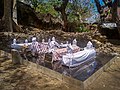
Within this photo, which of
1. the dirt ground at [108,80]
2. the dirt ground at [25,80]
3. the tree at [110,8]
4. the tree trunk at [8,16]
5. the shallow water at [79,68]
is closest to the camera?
the dirt ground at [25,80]

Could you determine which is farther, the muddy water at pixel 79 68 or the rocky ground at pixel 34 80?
the muddy water at pixel 79 68

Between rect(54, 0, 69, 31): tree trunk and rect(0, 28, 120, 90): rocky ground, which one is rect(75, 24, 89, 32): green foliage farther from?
rect(0, 28, 120, 90): rocky ground

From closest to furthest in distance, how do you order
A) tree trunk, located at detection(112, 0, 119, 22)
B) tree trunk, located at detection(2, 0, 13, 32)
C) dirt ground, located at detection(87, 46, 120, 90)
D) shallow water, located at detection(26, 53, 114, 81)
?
dirt ground, located at detection(87, 46, 120, 90)
shallow water, located at detection(26, 53, 114, 81)
tree trunk, located at detection(2, 0, 13, 32)
tree trunk, located at detection(112, 0, 119, 22)

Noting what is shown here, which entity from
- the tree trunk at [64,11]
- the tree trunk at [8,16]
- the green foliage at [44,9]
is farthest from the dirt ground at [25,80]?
the green foliage at [44,9]

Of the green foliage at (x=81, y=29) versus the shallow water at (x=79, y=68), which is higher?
the green foliage at (x=81, y=29)

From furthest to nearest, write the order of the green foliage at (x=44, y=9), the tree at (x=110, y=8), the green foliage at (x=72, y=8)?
the green foliage at (x=44, y=9) < the green foliage at (x=72, y=8) < the tree at (x=110, y=8)

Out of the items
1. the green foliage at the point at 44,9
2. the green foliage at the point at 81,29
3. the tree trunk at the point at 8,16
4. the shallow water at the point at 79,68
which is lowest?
the shallow water at the point at 79,68

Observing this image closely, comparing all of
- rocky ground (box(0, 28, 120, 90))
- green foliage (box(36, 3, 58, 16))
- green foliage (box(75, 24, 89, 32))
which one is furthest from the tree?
rocky ground (box(0, 28, 120, 90))

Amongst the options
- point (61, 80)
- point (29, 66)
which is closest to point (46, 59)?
point (29, 66)

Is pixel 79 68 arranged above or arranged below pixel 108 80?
above

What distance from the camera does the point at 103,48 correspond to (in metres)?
7.04

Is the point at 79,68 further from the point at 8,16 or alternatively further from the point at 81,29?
the point at 81,29

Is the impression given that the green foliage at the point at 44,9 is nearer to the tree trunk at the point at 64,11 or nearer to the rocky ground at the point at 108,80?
the tree trunk at the point at 64,11

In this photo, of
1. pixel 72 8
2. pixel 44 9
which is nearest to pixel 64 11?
pixel 72 8
